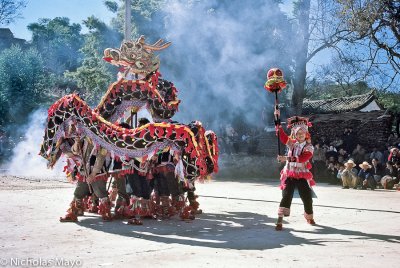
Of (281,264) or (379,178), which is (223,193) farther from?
(281,264)

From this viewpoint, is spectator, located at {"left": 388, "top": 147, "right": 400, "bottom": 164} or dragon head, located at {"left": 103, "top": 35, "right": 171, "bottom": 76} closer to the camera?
dragon head, located at {"left": 103, "top": 35, "right": 171, "bottom": 76}

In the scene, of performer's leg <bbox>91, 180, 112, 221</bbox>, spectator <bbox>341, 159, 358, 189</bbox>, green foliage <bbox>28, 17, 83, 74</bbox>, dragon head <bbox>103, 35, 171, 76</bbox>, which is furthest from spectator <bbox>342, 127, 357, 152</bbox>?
green foliage <bbox>28, 17, 83, 74</bbox>

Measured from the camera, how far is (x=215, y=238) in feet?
20.9

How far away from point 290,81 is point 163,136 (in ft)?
66.3

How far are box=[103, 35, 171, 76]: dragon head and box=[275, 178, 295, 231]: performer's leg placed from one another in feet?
12.2

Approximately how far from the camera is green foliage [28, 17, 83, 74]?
57.9 meters

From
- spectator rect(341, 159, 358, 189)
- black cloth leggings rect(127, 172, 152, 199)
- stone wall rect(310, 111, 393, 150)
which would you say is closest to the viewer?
black cloth leggings rect(127, 172, 152, 199)

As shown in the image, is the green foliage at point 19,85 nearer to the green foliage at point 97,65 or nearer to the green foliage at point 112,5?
the green foliage at point 97,65

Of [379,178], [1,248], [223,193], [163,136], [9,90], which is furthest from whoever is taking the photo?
[9,90]

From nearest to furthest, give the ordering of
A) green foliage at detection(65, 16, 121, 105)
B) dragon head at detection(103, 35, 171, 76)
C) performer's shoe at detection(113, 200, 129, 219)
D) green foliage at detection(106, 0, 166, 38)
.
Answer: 1. performer's shoe at detection(113, 200, 129, 219)
2. dragon head at detection(103, 35, 171, 76)
3. green foliage at detection(106, 0, 166, 38)
4. green foliage at detection(65, 16, 121, 105)

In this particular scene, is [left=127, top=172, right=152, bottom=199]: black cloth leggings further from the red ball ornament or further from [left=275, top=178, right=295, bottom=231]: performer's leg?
the red ball ornament

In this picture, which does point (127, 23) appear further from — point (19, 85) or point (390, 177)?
point (19, 85)

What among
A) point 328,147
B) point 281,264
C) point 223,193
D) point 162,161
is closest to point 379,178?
point 328,147

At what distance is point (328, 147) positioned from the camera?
62.8ft
